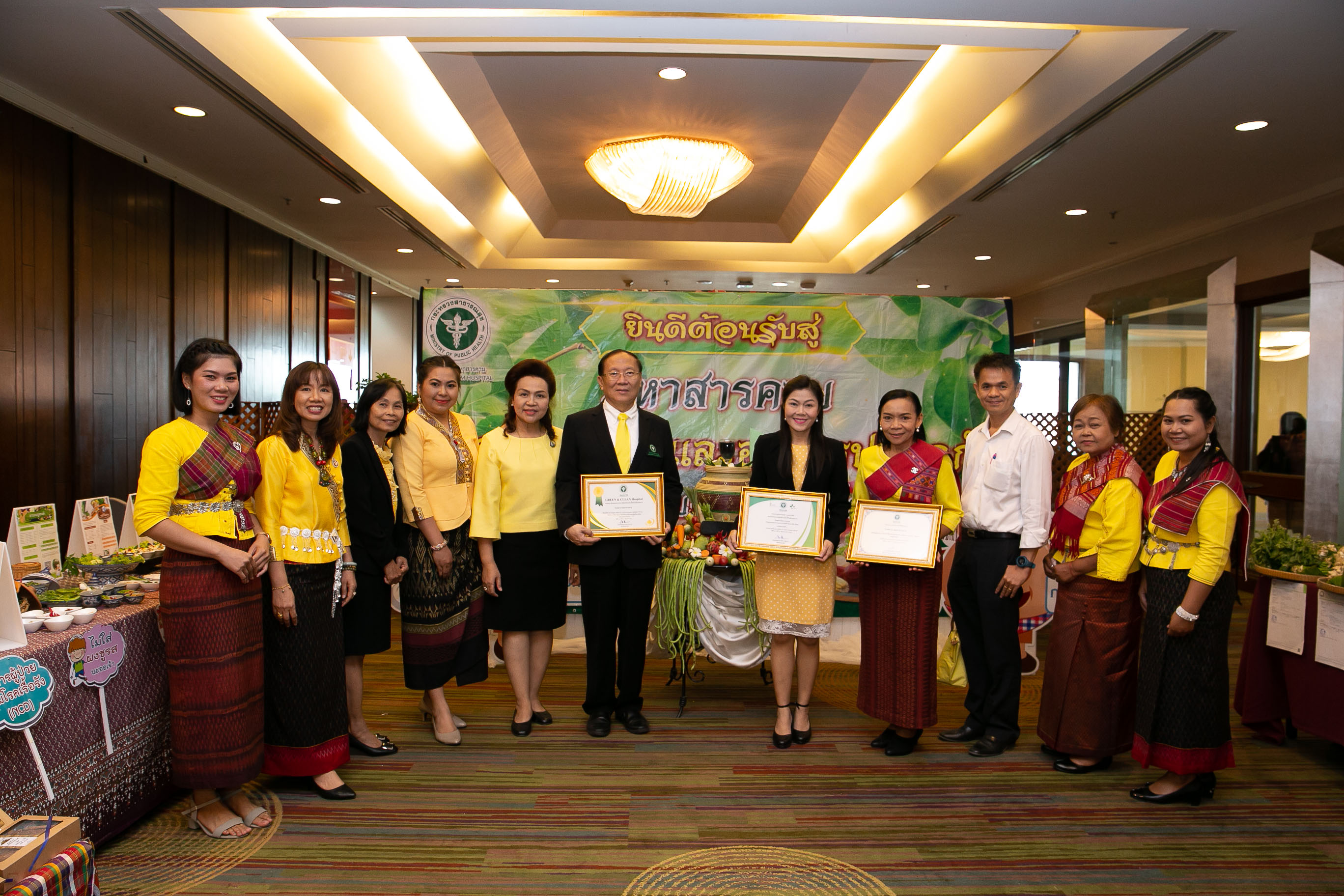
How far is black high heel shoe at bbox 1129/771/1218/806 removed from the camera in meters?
2.93

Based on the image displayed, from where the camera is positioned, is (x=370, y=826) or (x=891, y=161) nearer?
(x=370, y=826)

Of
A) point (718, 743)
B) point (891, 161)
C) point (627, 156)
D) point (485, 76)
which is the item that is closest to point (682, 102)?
point (627, 156)

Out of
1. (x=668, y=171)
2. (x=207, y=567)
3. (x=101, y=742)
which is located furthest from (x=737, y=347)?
(x=101, y=742)

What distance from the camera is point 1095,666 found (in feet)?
10.1

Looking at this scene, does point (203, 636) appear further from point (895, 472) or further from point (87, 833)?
point (895, 472)

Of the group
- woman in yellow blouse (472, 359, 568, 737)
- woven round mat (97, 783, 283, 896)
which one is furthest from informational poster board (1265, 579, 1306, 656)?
woven round mat (97, 783, 283, 896)

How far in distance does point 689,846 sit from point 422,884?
826mm

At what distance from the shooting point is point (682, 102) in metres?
5.37

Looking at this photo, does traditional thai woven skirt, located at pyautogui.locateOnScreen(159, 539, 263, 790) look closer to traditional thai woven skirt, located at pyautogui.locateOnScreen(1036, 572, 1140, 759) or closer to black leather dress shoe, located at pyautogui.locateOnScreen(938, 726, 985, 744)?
black leather dress shoe, located at pyautogui.locateOnScreen(938, 726, 985, 744)

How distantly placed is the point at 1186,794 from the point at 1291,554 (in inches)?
51.6

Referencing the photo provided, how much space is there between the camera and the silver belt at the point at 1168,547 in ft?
9.31

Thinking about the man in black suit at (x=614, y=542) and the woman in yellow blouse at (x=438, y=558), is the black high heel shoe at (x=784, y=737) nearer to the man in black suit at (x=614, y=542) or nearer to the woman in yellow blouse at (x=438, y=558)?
the man in black suit at (x=614, y=542)

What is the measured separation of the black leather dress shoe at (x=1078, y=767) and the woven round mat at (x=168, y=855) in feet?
9.69

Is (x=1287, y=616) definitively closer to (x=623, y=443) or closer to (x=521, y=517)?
(x=623, y=443)
